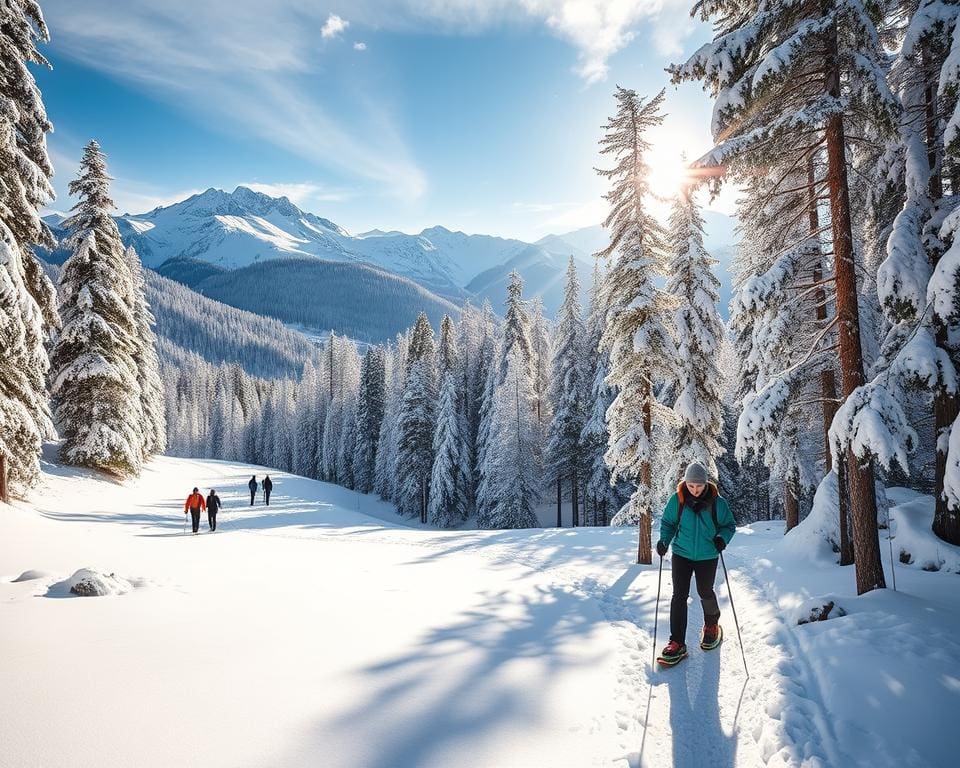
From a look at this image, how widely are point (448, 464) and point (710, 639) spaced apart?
1319 inches

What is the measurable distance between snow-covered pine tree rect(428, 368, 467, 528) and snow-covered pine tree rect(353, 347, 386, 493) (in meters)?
16.1

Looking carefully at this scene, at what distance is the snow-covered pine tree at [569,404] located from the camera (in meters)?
35.2

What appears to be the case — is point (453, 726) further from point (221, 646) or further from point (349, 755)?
point (221, 646)

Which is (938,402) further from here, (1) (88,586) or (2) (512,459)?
(2) (512,459)

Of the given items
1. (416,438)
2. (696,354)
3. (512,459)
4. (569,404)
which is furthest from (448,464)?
(696,354)

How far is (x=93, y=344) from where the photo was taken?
77.5 feet

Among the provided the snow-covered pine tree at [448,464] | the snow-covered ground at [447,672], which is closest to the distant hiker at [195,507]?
the snow-covered ground at [447,672]

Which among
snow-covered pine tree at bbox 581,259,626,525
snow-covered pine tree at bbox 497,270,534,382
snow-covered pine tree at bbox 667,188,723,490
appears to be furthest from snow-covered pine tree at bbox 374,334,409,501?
snow-covered pine tree at bbox 667,188,723,490

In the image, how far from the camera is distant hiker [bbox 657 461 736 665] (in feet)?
21.2

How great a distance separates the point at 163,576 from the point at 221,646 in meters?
4.85

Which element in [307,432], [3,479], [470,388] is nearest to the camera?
[3,479]

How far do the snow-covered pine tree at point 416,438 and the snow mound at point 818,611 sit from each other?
123 ft

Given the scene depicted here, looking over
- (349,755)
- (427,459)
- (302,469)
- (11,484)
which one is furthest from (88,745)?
(302,469)

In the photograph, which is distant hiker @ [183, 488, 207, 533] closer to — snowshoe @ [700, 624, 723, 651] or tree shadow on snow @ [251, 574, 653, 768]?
tree shadow on snow @ [251, 574, 653, 768]
